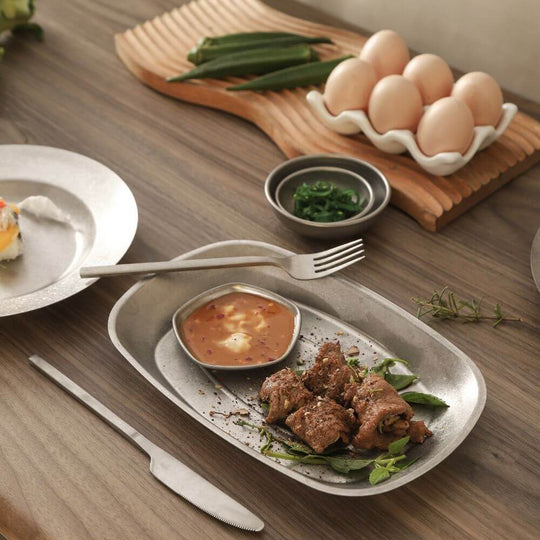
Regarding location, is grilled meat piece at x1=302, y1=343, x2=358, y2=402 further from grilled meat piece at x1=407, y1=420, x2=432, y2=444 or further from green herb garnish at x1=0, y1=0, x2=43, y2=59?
green herb garnish at x1=0, y1=0, x2=43, y2=59

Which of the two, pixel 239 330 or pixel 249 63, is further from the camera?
pixel 249 63

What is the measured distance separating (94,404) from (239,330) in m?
0.24

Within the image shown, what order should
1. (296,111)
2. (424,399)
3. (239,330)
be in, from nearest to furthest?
(424,399)
(239,330)
(296,111)

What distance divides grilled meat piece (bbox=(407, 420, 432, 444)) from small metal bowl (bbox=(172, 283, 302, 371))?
0.21 meters

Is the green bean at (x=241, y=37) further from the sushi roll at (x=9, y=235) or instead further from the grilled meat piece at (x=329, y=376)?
the grilled meat piece at (x=329, y=376)

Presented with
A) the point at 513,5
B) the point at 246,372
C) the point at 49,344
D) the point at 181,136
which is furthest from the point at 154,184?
the point at 513,5

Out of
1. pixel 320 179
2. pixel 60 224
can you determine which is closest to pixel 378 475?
pixel 320 179

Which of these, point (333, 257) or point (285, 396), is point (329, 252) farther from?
point (285, 396)

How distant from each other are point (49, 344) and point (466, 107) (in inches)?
32.7

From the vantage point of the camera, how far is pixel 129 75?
72.2 inches

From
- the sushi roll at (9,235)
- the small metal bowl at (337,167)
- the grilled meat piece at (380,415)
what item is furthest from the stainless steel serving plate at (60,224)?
the grilled meat piece at (380,415)

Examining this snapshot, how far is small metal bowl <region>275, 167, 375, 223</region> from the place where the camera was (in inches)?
55.4

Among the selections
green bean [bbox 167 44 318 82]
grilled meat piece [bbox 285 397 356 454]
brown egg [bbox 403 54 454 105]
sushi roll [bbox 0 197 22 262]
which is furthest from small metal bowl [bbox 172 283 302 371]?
green bean [bbox 167 44 318 82]

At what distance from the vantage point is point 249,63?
172 centimetres
